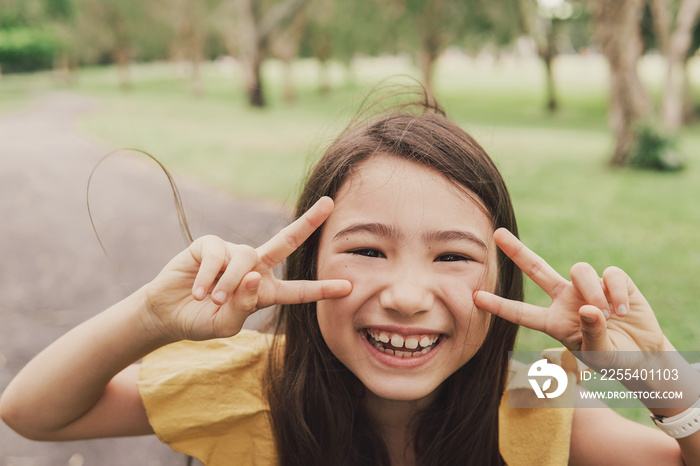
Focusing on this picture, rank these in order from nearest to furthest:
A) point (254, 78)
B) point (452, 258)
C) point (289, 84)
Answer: point (452, 258), point (254, 78), point (289, 84)

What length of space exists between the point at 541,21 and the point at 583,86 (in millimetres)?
13967

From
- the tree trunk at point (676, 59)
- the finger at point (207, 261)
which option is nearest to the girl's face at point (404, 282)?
the finger at point (207, 261)

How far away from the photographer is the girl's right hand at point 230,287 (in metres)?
1.34

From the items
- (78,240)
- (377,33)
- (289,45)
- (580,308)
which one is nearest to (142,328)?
(580,308)

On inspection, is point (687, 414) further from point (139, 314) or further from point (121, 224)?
point (121, 224)

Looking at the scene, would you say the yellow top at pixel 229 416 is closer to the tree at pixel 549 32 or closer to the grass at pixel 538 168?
the grass at pixel 538 168

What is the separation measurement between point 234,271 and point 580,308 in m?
0.77

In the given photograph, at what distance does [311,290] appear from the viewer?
139 centimetres

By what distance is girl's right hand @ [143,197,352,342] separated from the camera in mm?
Answer: 1340

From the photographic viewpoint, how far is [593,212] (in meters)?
7.68

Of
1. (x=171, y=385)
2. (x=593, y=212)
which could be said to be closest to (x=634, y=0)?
(x=593, y=212)

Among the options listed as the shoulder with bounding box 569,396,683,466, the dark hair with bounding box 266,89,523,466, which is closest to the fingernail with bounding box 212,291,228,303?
the dark hair with bounding box 266,89,523,466

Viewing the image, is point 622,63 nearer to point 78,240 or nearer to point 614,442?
point 78,240

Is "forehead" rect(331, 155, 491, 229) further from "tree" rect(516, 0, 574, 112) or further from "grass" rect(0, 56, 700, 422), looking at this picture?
"tree" rect(516, 0, 574, 112)
